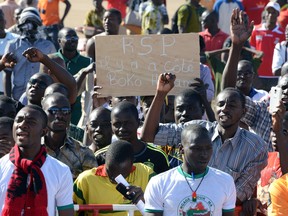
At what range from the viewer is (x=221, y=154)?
29.7 feet

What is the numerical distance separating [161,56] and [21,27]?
338 cm

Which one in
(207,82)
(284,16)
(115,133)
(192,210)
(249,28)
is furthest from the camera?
(284,16)

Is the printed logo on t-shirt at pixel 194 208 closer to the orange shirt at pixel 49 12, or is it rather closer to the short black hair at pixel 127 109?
the short black hair at pixel 127 109

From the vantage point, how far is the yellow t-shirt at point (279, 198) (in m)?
8.52

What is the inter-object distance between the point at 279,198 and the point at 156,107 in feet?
4.48

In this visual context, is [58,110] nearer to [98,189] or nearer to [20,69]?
[98,189]

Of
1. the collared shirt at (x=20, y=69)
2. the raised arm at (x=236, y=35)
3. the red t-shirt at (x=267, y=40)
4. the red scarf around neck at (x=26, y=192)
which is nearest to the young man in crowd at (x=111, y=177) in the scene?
the red scarf around neck at (x=26, y=192)

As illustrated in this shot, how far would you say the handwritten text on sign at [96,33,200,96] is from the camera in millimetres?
10492

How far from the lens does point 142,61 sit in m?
10.6

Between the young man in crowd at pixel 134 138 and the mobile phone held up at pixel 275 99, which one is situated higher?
the mobile phone held up at pixel 275 99

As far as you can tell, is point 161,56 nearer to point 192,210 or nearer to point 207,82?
point 207,82

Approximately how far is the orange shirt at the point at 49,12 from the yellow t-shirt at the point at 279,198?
1199 cm

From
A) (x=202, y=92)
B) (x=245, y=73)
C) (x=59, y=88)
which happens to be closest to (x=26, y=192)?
(x=59, y=88)

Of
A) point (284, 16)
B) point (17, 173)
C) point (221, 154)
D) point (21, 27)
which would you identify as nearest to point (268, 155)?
point (221, 154)
